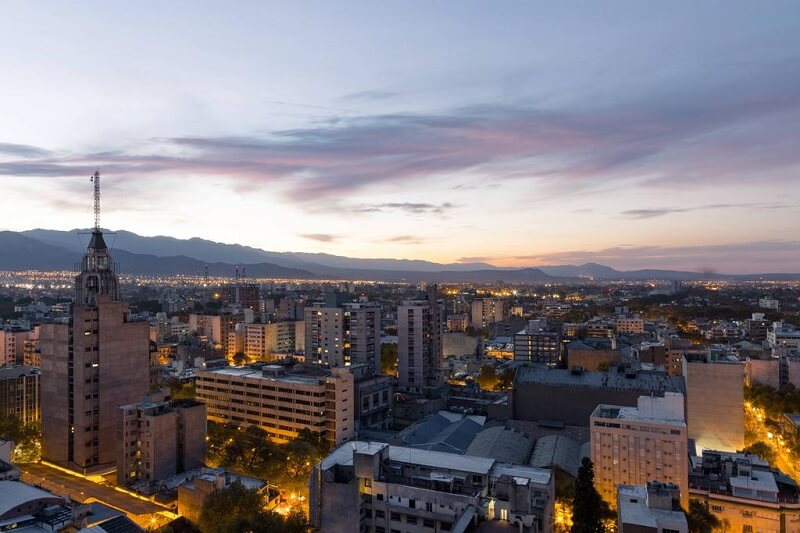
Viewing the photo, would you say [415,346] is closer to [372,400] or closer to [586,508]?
[372,400]

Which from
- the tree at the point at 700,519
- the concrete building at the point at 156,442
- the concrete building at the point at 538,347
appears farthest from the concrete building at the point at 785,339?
the concrete building at the point at 156,442

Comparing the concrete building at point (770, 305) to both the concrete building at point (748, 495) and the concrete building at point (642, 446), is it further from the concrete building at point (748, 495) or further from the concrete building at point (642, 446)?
the concrete building at point (748, 495)

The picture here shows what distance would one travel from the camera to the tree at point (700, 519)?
19.0 metres

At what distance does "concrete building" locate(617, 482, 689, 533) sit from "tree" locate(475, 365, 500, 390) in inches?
1031

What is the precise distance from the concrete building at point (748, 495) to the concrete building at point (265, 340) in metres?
45.6

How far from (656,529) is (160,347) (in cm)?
5535

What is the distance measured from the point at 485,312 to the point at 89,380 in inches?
2771

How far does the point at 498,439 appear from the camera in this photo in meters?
27.2

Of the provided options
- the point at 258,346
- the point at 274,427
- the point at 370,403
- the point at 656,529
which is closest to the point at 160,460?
the point at 274,427

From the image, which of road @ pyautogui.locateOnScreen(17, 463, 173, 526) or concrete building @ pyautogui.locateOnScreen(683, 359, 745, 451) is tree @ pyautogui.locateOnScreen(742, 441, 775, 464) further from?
road @ pyautogui.locateOnScreen(17, 463, 173, 526)

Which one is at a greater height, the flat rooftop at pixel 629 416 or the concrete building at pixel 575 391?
the flat rooftop at pixel 629 416

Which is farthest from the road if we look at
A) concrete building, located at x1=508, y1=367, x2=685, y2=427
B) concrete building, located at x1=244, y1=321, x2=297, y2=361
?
concrete building, located at x1=244, y1=321, x2=297, y2=361

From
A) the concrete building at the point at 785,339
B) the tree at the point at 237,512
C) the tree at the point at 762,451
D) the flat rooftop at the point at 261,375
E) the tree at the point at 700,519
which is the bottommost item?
the tree at the point at 762,451

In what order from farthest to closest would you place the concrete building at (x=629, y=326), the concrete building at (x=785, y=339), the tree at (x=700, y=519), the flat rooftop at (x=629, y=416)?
the concrete building at (x=629, y=326), the concrete building at (x=785, y=339), the flat rooftop at (x=629, y=416), the tree at (x=700, y=519)
